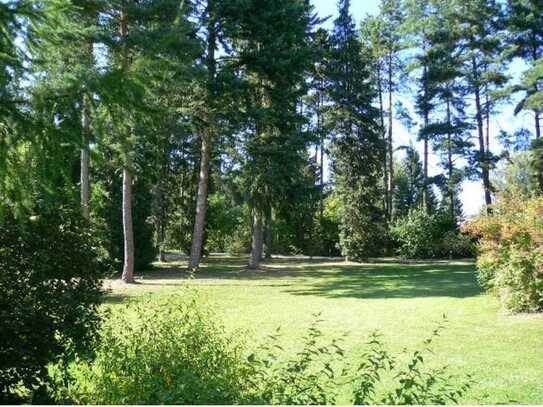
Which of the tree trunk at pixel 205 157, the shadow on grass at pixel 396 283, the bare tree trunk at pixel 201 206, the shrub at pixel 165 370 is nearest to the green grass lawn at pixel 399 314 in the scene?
the shadow on grass at pixel 396 283

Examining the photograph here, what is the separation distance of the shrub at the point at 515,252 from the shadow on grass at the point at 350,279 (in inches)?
109

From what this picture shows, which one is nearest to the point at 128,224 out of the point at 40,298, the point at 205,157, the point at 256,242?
the point at 205,157

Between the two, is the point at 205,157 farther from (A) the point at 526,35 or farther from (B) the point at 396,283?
(A) the point at 526,35

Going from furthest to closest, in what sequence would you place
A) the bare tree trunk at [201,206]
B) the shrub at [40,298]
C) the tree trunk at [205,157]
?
the bare tree trunk at [201,206] < the tree trunk at [205,157] < the shrub at [40,298]

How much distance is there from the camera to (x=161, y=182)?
2952 cm

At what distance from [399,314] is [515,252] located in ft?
9.38

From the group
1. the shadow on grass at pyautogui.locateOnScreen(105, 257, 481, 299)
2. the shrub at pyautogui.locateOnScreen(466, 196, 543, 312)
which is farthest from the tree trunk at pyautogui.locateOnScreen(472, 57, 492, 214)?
the shrub at pyautogui.locateOnScreen(466, 196, 543, 312)

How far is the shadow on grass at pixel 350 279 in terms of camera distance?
1603 cm

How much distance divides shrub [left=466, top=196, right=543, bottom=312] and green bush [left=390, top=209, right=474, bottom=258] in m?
18.1

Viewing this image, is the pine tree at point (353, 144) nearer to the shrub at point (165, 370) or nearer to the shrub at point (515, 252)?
the shrub at point (515, 252)

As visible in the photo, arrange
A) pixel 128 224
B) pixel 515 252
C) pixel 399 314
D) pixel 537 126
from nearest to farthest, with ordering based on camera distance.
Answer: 1. pixel 515 252
2. pixel 399 314
3. pixel 128 224
4. pixel 537 126

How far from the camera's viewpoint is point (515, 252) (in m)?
10.9

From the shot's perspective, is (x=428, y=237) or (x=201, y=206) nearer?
(x=201, y=206)

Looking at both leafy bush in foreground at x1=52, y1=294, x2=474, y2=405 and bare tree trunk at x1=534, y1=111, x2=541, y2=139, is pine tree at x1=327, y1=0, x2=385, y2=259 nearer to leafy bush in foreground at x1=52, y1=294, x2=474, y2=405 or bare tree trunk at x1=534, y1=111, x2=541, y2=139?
bare tree trunk at x1=534, y1=111, x2=541, y2=139
